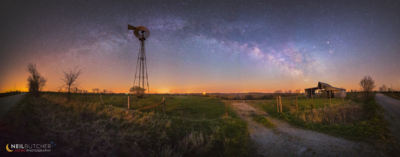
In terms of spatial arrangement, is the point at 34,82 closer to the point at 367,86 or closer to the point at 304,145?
the point at 304,145

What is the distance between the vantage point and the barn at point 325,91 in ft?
111

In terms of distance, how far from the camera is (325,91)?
3634 cm

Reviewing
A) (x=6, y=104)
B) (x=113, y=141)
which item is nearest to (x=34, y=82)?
(x=6, y=104)

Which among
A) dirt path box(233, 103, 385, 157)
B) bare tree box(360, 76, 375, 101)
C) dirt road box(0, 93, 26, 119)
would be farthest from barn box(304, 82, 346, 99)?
dirt road box(0, 93, 26, 119)

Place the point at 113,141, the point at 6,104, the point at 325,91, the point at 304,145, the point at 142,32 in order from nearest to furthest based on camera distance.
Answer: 1. the point at 113,141
2. the point at 304,145
3. the point at 6,104
4. the point at 142,32
5. the point at 325,91

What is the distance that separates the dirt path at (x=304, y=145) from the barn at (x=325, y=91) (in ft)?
110

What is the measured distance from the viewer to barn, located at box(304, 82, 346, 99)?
111ft

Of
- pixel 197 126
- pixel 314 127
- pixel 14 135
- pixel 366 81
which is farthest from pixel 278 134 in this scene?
pixel 366 81

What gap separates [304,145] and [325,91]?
128 feet

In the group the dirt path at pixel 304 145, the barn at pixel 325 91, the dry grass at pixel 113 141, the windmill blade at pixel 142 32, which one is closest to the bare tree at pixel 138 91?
the windmill blade at pixel 142 32

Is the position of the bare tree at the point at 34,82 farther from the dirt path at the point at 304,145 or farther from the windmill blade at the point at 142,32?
the dirt path at the point at 304,145

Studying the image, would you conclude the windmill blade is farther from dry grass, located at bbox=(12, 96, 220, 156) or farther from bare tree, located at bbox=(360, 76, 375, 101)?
bare tree, located at bbox=(360, 76, 375, 101)

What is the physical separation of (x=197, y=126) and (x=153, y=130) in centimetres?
321

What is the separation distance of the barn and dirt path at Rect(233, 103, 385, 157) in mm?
33633
